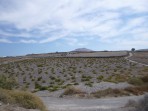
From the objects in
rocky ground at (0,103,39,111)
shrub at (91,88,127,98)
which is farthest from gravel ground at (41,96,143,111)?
shrub at (91,88,127,98)

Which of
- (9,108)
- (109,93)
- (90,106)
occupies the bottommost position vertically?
(109,93)

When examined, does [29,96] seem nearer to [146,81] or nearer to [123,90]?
[123,90]

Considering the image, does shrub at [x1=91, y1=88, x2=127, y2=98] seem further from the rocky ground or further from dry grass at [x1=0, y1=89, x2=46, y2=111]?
the rocky ground

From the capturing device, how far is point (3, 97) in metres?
21.2

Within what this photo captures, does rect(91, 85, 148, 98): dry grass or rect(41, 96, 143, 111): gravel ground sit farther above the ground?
rect(41, 96, 143, 111): gravel ground

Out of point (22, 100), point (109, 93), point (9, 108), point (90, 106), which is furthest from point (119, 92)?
point (9, 108)

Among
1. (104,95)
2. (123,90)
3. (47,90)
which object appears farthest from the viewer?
(47,90)

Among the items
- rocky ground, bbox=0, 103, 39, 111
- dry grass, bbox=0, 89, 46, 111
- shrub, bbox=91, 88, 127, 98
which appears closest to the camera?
rocky ground, bbox=0, 103, 39, 111

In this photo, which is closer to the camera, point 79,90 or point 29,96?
point 29,96

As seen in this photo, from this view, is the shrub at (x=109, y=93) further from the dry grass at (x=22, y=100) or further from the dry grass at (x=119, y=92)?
the dry grass at (x=22, y=100)

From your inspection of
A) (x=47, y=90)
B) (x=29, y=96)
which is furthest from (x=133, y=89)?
(x=29, y=96)

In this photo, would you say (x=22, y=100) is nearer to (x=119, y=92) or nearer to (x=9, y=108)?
(x=9, y=108)

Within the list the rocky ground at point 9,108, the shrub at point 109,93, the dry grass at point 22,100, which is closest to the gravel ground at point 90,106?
the dry grass at point 22,100

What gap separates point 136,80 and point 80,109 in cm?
2166
